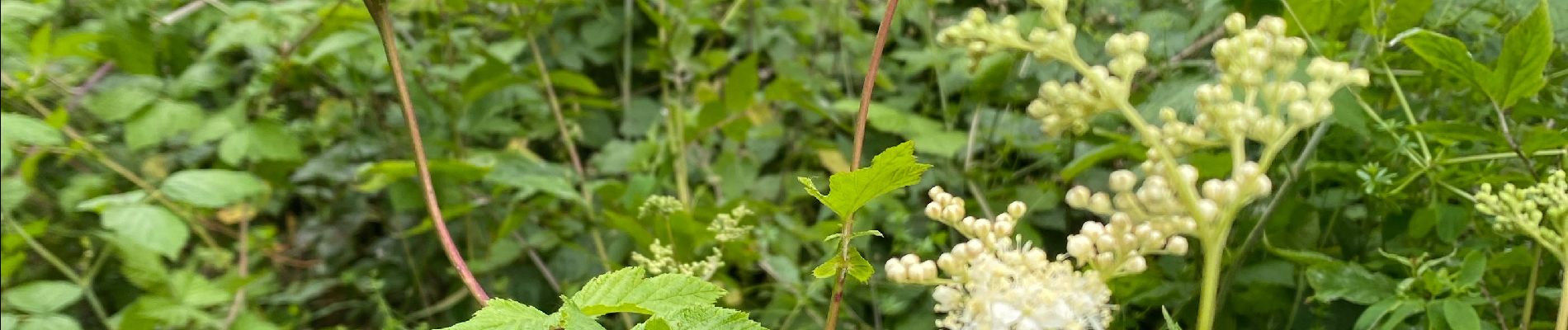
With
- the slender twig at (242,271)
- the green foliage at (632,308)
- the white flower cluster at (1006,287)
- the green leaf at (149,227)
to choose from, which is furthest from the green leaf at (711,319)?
the slender twig at (242,271)

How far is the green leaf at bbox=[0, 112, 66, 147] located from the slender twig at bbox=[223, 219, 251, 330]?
0.94 ft

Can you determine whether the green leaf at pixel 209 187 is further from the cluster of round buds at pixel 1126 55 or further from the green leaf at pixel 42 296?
the cluster of round buds at pixel 1126 55

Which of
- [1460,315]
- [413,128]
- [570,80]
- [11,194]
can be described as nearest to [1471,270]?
[1460,315]

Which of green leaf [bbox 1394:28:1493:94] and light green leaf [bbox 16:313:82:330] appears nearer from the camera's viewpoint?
green leaf [bbox 1394:28:1493:94]

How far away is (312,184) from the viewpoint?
69.6 inches

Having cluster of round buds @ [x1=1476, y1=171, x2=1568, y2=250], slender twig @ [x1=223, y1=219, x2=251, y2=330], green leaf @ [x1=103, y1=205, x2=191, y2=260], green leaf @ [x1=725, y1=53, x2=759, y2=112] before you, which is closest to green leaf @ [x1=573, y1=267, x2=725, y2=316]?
cluster of round buds @ [x1=1476, y1=171, x2=1568, y2=250]

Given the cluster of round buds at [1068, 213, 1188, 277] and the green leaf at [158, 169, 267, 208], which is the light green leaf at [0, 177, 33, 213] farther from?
the cluster of round buds at [1068, 213, 1188, 277]

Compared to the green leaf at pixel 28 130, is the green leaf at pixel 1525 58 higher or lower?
lower

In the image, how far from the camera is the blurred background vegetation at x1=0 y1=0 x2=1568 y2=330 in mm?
770

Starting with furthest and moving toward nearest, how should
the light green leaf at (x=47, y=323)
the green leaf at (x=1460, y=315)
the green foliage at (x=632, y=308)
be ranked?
the light green leaf at (x=47, y=323), the green leaf at (x=1460, y=315), the green foliage at (x=632, y=308)

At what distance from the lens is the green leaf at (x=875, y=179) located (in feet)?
1.50

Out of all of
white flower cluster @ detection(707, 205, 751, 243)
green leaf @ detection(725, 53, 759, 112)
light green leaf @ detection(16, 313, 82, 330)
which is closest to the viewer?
white flower cluster @ detection(707, 205, 751, 243)

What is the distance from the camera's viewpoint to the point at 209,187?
1189mm

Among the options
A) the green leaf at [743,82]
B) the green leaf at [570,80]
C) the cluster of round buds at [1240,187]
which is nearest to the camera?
the cluster of round buds at [1240,187]
